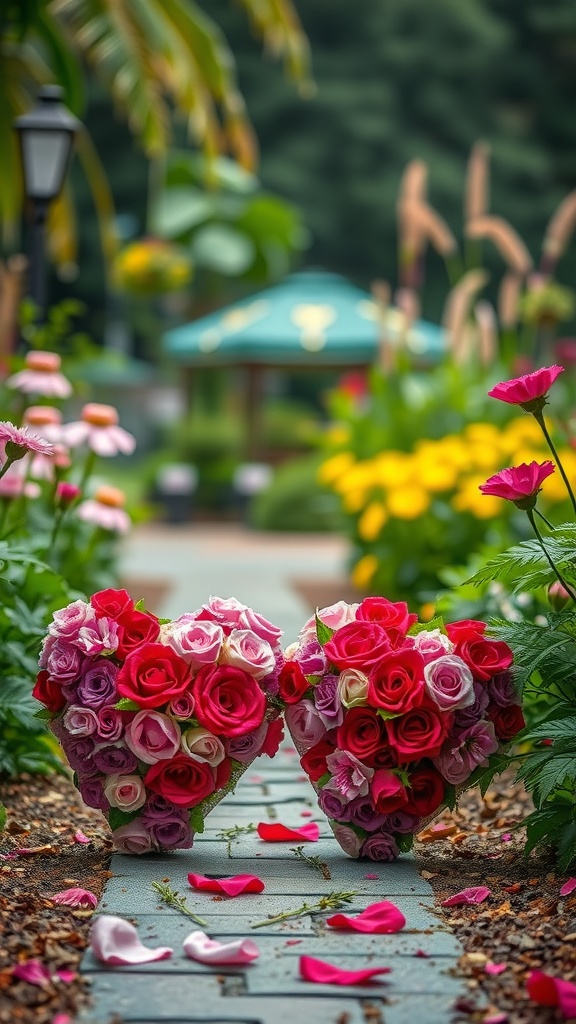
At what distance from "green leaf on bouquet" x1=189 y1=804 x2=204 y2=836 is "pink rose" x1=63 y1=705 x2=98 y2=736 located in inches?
11.5

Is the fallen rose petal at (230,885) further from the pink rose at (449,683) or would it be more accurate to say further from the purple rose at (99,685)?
the pink rose at (449,683)

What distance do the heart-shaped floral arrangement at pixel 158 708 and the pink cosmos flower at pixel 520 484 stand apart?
0.62 metres

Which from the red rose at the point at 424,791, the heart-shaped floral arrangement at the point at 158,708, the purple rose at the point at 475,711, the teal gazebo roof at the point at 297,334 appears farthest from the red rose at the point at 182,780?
the teal gazebo roof at the point at 297,334

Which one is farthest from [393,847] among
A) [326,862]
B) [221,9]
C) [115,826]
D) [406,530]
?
[221,9]

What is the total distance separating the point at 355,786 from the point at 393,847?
20 centimetres

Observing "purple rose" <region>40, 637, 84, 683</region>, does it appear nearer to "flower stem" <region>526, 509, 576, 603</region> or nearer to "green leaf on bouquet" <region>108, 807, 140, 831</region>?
"green leaf on bouquet" <region>108, 807, 140, 831</region>

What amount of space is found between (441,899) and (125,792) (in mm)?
719

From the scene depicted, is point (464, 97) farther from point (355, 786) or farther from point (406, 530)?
point (355, 786)

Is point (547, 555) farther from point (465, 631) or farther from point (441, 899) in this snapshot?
point (441, 899)

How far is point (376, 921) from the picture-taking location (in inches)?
104

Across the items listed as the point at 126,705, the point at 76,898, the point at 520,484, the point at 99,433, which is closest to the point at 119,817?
the point at 126,705

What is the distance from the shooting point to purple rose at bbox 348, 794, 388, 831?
123 inches

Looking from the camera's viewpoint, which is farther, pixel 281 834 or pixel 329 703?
pixel 281 834

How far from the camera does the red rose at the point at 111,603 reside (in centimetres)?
319
